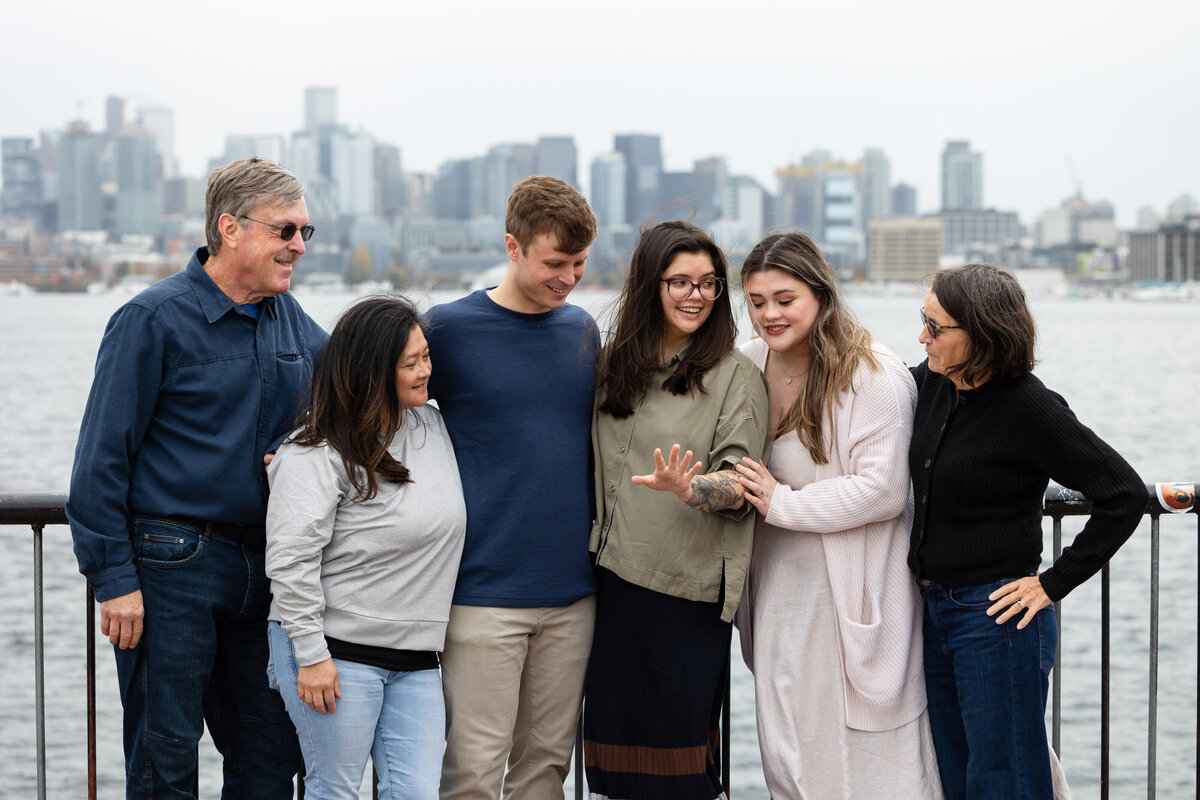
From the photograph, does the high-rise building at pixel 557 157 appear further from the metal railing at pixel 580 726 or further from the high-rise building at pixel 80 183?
the metal railing at pixel 580 726

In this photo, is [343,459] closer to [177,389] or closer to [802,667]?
[177,389]

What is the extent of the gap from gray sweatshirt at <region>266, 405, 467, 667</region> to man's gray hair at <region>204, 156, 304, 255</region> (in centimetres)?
71

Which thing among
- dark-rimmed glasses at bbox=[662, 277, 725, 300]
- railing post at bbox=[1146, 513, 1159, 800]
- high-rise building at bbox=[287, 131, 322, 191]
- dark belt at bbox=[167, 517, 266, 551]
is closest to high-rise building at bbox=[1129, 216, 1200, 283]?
high-rise building at bbox=[287, 131, 322, 191]

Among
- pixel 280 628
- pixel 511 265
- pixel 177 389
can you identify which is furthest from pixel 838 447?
pixel 177 389

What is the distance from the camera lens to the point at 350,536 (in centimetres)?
316

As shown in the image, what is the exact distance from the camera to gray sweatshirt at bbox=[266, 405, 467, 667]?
3.05 m

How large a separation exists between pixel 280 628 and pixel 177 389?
74 centimetres

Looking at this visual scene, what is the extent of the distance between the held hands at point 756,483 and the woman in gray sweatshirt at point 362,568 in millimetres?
825

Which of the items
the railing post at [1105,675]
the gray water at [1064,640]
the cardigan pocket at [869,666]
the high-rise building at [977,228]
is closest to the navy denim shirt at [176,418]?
the gray water at [1064,640]

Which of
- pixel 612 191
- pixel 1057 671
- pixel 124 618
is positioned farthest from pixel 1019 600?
pixel 612 191

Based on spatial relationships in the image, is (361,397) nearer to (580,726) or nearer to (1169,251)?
(580,726)

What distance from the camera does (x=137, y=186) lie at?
94562mm

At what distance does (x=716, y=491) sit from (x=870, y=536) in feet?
1.82

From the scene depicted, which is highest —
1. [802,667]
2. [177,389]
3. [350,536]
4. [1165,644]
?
[177,389]
